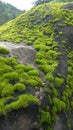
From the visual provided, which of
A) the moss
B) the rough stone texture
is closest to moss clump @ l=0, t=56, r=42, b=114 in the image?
the moss

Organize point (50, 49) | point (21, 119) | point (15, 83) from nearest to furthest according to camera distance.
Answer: point (21, 119) < point (15, 83) < point (50, 49)

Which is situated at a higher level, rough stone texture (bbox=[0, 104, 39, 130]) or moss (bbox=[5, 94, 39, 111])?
moss (bbox=[5, 94, 39, 111])

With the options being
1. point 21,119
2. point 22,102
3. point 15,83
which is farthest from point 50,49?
point 21,119

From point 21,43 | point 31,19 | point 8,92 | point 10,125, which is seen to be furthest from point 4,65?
→ point 31,19

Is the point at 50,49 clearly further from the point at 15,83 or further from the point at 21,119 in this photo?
the point at 21,119

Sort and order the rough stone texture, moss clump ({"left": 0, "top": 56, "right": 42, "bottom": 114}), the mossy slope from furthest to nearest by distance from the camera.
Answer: the mossy slope
moss clump ({"left": 0, "top": 56, "right": 42, "bottom": 114})
the rough stone texture

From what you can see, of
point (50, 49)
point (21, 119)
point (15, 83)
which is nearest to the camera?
point (21, 119)

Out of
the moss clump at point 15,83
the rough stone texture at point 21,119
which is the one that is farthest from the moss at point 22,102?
the rough stone texture at point 21,119

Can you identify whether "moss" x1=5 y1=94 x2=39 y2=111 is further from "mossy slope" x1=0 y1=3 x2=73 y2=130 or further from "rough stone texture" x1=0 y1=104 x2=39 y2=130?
"rough stone texture" x1=0 y1=104 x2=39 y2=130

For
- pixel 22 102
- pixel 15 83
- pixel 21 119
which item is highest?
pixel 15 83
